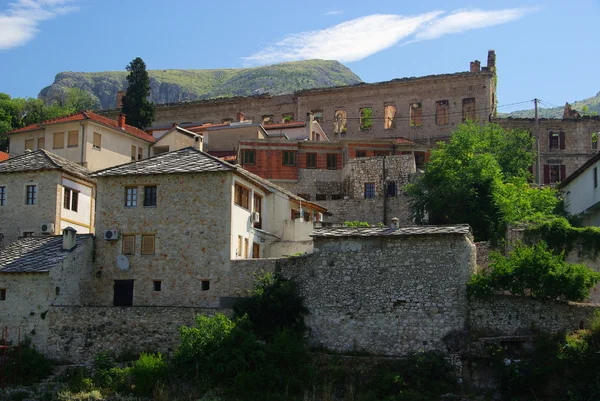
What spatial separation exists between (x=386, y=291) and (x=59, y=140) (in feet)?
102

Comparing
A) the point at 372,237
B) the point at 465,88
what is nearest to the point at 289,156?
the point at 465,88

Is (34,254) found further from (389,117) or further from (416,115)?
(389,117)

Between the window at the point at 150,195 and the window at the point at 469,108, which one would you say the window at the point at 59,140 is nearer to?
the window at the point at 150,195

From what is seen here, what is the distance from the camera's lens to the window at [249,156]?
57525 millimetres

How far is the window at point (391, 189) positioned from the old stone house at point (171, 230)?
16563 millimetres

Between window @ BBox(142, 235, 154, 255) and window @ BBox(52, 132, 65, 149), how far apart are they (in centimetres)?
2056

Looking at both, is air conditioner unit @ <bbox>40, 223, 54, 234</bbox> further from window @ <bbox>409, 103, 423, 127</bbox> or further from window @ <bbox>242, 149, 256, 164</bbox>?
window @ <bbox>409, 103, 423, 127</bbox>

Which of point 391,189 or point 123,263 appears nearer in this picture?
point 123,263

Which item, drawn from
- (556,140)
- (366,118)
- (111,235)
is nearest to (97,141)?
(111,235)

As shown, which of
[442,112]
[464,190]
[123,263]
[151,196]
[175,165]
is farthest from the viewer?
[442,112]

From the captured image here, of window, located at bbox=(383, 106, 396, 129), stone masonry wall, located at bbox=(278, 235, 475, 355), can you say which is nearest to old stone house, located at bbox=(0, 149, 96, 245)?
stone masonry wall, located at bbox=(278, 235, 475, 355)

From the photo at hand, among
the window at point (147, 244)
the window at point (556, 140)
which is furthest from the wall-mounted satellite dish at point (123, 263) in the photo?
the window at point (556, 140)

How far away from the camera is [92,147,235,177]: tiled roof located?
37.2 meters

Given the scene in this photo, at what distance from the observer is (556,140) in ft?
233
